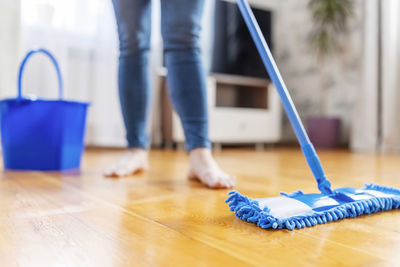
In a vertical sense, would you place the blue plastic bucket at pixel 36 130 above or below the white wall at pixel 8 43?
below

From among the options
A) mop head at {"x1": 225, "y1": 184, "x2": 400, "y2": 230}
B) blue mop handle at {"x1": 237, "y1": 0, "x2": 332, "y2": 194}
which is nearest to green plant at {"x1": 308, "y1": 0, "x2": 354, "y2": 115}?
blue mop handle at {"x1": 237, "y1": 0, "x2": 332, "y2": 194}

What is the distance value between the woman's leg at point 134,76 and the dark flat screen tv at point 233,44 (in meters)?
1.64

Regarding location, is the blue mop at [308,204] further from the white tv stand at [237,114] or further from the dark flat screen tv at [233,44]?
the dark flat screen tv at [233,44]

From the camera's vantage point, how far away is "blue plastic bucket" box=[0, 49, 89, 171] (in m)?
1.23

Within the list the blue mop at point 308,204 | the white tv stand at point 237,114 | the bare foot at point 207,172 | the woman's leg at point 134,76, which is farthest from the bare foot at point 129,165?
the white tv stand at point 237,114

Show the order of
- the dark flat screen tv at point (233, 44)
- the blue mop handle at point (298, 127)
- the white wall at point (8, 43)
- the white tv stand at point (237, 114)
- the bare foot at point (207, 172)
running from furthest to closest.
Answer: the dark flat screen tv at point (233, 44), the white tv stand at point (237, 114), the white wall at point (8, 43), the bare foot at point (207, 172), the blue mop handle at point (298, 127)

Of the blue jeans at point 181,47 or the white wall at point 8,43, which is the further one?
the white wall at point 8,43

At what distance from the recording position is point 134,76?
119cm

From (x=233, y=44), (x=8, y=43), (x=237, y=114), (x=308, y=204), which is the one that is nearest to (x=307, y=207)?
(x=308, y=204)

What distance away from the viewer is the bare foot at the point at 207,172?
93 cm

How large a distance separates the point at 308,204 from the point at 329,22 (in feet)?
8.84

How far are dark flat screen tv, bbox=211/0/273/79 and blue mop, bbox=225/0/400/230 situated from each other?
84.9 inches

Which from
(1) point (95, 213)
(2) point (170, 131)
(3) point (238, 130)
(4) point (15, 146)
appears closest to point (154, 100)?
(2) point (170, 131)

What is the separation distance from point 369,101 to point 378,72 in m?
0.22
